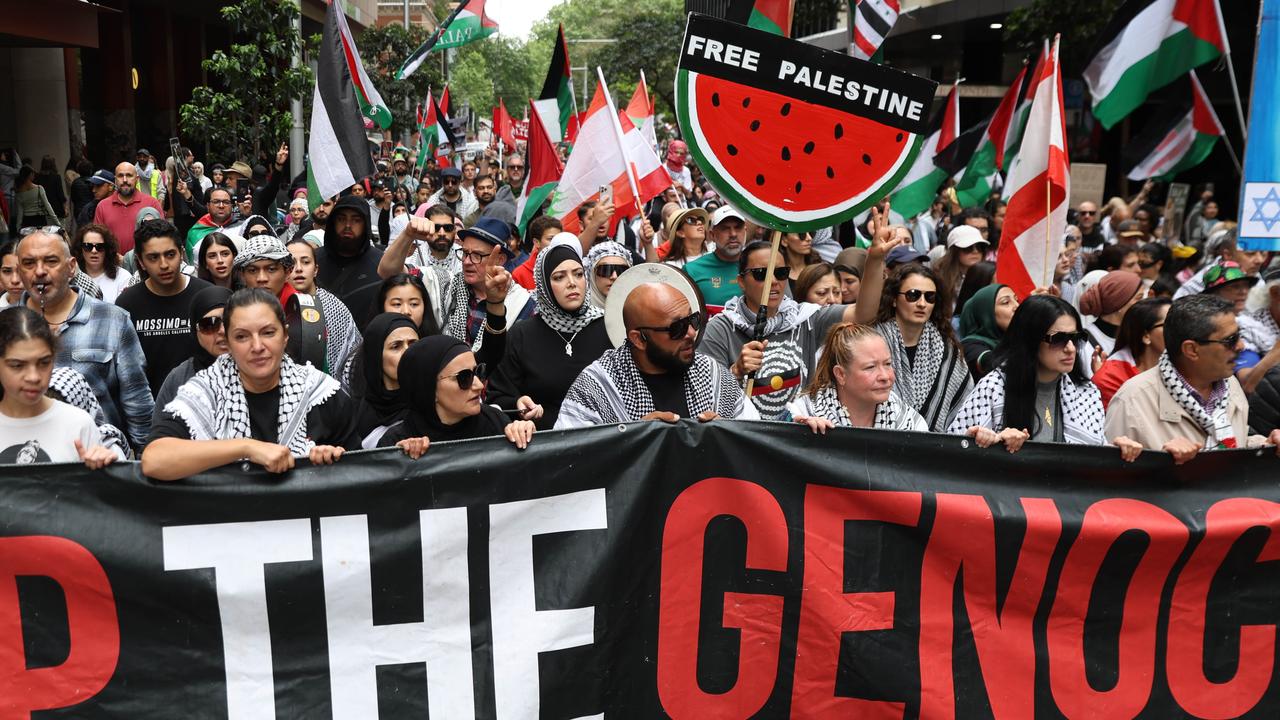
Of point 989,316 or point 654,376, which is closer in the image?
point 654,376

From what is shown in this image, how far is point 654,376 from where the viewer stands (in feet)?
14.2

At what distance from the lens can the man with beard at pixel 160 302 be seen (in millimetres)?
5949

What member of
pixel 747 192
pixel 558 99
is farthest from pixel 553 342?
pixel 558 99

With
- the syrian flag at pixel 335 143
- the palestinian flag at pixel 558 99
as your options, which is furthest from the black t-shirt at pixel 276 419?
the palestinian flag at pixel 558 99

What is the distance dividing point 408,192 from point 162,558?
53.9 feet

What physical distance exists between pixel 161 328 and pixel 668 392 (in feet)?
9.74

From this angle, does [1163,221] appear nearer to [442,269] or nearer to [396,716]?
[442,269]

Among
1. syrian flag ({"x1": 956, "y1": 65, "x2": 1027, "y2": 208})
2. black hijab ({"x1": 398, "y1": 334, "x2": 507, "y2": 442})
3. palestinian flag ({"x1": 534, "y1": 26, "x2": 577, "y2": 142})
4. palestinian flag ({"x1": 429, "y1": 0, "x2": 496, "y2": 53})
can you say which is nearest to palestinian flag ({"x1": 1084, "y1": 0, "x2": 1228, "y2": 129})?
syrian flag ({"x1": 956, "y1": 65, "x2": 1027, "y2": 208})

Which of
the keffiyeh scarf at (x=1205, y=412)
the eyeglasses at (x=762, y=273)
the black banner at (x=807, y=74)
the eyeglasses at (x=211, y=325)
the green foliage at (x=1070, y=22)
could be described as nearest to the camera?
the black banner at (x=807, y=74)

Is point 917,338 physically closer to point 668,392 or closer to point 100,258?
point 668,392

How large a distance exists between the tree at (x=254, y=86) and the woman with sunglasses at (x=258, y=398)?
10.2 metres

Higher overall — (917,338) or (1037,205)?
(1037,205)

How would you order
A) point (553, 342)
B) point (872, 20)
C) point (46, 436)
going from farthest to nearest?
point (872, 20) < point (553, 342) < point (46, 436)

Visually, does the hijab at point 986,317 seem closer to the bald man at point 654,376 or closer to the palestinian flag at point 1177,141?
the bald man at point 654,376
